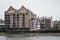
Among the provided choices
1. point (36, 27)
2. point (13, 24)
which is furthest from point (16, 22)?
point (36, 27)

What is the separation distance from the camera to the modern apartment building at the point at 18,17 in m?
88.1

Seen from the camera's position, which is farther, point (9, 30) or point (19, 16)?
point (19, 16)

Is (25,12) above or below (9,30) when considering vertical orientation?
above

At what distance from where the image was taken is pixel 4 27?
280ft

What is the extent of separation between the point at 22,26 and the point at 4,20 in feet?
20.6

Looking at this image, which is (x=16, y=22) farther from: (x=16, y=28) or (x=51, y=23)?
(x=51, y=23)

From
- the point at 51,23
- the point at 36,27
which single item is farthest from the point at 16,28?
the point at 51,23

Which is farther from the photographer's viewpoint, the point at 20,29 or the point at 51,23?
the point at 51,23

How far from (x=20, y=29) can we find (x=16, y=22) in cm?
522

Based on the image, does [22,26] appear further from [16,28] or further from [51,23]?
[51,23]

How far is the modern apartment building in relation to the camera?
8806 centimetres

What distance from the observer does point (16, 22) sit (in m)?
89.4

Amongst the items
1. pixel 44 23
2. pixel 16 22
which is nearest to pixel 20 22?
pixel 16 22

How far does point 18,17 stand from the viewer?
90.3 meters
